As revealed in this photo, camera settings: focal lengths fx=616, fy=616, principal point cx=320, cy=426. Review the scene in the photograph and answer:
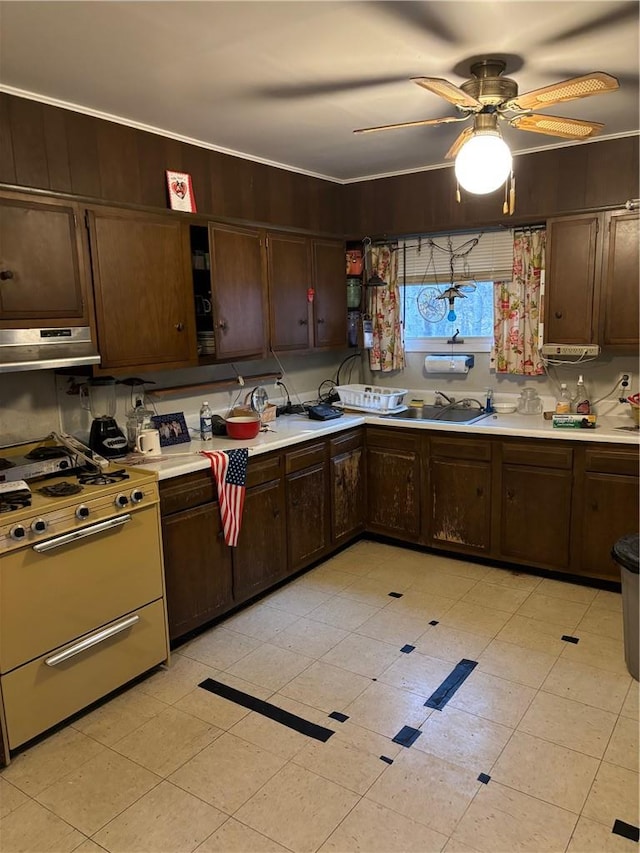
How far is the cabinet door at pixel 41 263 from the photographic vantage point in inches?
97.3

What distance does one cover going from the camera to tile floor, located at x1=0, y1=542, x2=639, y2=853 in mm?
1932

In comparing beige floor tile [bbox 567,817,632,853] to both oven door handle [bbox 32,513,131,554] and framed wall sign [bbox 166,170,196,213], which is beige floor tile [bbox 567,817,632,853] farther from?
framed wall sign [bbox 166,170,196,213]

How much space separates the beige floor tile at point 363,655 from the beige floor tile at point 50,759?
1.06 meters

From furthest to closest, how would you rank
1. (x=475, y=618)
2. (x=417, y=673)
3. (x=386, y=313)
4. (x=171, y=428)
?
(x=386, y=313)
(x=171, y=428)
(x=475, y=618)
(x=417, y=673)

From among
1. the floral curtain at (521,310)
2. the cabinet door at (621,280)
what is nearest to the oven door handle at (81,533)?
the floral curtain at (521,310)

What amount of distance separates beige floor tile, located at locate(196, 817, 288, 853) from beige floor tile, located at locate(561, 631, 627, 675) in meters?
1.60

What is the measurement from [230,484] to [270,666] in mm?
879

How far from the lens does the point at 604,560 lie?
3428 mm

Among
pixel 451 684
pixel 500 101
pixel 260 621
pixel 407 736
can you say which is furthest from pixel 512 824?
pixel 500 101

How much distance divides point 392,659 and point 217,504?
3.65ft

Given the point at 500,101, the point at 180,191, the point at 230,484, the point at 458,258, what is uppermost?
the point at 500,101

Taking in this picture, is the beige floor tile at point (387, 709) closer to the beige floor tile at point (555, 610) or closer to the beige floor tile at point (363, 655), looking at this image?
the beige floor tile at point (363, 655)

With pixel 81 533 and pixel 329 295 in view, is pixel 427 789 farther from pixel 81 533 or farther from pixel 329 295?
pixel 329 295

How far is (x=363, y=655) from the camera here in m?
2.89
